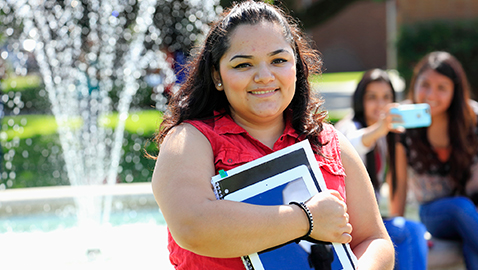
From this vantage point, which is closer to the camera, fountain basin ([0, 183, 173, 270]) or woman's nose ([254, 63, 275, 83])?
woman's nose ([254, 63, 275, 83])

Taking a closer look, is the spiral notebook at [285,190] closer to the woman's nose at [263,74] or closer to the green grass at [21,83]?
the woman's nose at [263,74]

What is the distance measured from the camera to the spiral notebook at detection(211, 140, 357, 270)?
148 centimetres

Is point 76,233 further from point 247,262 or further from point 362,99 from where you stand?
point 247,262

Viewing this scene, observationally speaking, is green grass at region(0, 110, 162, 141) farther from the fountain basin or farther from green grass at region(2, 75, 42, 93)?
the fountain basin

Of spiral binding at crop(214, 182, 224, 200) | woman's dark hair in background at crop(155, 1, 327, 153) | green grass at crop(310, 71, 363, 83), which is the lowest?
green grass at crop(310, 71, 363, 83)

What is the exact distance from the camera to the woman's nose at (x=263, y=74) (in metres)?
1.58

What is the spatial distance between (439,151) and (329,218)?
7.61 feet

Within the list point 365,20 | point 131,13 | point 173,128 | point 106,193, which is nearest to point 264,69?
point 173,128

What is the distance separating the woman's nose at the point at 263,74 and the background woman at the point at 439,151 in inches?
A: 85.8

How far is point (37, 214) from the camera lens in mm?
4824

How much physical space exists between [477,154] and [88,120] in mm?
7815

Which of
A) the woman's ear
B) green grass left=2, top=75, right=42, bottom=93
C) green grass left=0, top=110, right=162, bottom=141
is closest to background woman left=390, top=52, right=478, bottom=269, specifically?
the woman's ear

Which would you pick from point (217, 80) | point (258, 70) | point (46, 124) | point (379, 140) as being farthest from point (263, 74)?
point (46, 124)

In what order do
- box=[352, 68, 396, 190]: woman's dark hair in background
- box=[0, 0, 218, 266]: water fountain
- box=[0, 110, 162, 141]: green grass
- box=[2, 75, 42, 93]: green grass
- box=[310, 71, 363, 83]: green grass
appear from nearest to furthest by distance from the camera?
1. box=[352, 68, 396, 190]: woman's dark hair in background
2. box=[0, 0, 218, 266]: water fountain
3. box=[0, 110, 162, 141]: green grass
4. box=[2, 75, 42, 93]: green grass
5. box=[310, 71, 363, 83]: green grass
